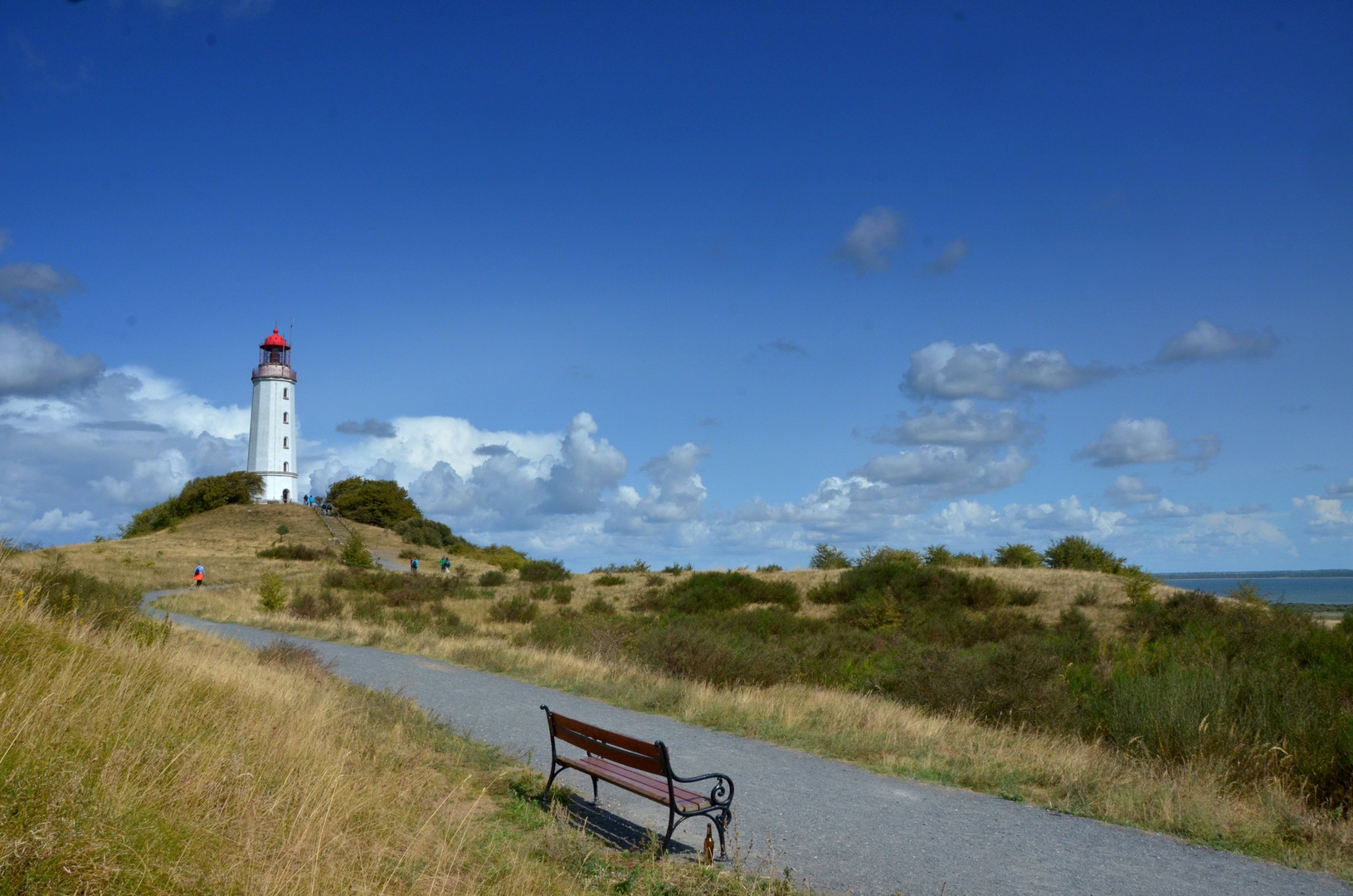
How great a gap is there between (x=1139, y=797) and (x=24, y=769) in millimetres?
8280

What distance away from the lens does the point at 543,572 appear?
147 feet

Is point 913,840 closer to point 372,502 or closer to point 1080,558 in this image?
point 1080,558

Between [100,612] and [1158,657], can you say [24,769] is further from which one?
[1158,657]

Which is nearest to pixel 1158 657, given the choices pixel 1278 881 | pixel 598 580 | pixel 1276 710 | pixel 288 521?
pixel 1276 710

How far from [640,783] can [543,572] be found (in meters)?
38.5

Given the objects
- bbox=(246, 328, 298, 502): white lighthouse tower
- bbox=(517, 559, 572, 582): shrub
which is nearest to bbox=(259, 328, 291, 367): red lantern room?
bbox=(246, 328, 298, 502): white lighthouse tower

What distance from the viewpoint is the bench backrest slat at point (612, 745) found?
6.51m

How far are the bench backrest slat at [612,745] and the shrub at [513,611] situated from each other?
73.4 feet

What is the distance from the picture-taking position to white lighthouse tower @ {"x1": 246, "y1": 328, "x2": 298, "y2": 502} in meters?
A: 74.4

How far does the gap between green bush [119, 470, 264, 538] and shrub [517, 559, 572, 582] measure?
133 ft

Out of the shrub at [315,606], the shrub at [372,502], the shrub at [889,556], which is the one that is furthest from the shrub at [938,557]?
the shrub at [372,502]

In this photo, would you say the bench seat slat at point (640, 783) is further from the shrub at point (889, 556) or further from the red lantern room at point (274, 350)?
the red lantern room at point (274, 350)

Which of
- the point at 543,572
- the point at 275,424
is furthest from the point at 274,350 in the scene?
the point at 543,572

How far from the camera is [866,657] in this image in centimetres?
1802
